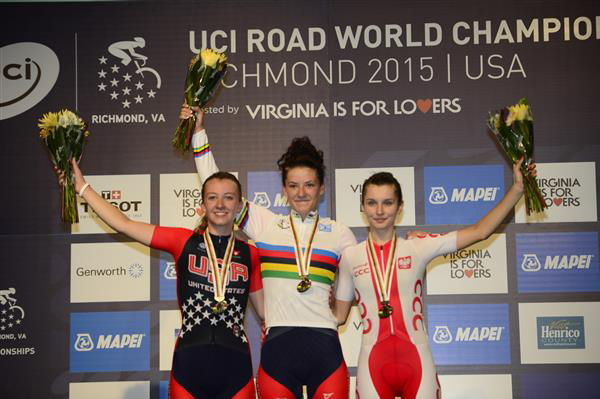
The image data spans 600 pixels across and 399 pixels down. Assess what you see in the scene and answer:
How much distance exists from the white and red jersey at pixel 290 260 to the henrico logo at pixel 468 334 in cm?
151

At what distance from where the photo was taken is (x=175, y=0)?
4.77 meters

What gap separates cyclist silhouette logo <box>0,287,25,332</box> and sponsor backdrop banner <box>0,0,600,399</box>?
0.01 metres

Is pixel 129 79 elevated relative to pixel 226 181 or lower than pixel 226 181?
elevated

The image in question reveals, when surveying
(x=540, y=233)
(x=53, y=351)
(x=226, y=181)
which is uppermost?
(x=226, y=181)

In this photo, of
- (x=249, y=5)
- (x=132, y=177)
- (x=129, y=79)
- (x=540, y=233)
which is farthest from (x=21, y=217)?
(x=540, y=233)

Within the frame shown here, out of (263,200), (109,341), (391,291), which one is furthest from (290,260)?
→ (109,341)

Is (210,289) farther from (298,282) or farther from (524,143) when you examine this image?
(524,143)

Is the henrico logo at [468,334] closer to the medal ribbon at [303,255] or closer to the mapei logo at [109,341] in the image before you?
the medal ribbon at [303,255]

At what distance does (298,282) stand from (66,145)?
1254mm

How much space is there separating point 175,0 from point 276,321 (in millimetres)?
2665

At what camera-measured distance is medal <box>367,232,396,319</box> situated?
3.04 meters

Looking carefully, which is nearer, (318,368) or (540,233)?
(318,368)

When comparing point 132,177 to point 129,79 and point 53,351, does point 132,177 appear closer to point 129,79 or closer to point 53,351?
point 129,79

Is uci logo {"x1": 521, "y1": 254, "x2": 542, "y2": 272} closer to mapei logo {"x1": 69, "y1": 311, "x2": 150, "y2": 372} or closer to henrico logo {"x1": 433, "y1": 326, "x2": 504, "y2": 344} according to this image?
henrico logo {"x1": 433, "y1": 326, "x2": 504, "y2": 344}
